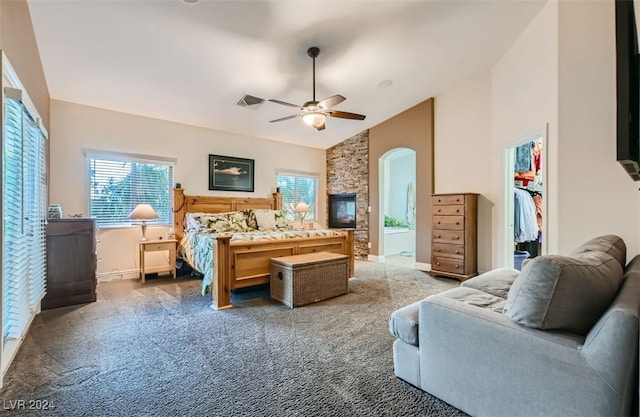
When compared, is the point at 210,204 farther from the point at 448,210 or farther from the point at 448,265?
the point at 448,265

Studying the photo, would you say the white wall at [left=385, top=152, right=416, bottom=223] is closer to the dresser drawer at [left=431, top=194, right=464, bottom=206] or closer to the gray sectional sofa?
the dresser drawer at [left=431, top=194, right=464, bottom=206]

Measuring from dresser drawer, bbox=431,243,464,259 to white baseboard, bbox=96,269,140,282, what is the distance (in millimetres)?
4872

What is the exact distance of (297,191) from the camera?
6.79m

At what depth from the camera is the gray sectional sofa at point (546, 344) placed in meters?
1.07

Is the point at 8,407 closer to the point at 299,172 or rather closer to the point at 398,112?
the point at 299,172

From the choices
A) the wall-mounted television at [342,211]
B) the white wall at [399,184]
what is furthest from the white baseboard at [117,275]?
the white wall at [399,184]

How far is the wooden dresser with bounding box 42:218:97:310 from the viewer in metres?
3.25

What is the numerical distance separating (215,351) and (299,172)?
4.85 m

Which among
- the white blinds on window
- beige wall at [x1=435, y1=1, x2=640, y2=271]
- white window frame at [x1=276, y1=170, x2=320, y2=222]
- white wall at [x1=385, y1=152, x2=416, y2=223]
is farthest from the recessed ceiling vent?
white wall at [x1=385, y1=152, x2=416, y2=223]

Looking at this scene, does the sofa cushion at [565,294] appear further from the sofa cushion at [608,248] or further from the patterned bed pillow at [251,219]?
the patterned bed pillow at [251,219]

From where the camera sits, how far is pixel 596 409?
1.10m

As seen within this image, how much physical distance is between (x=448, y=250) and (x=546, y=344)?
12.1ft

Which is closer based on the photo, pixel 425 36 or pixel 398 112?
pixel 425 36

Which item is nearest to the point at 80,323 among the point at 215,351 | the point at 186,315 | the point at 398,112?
the point at 186,315
